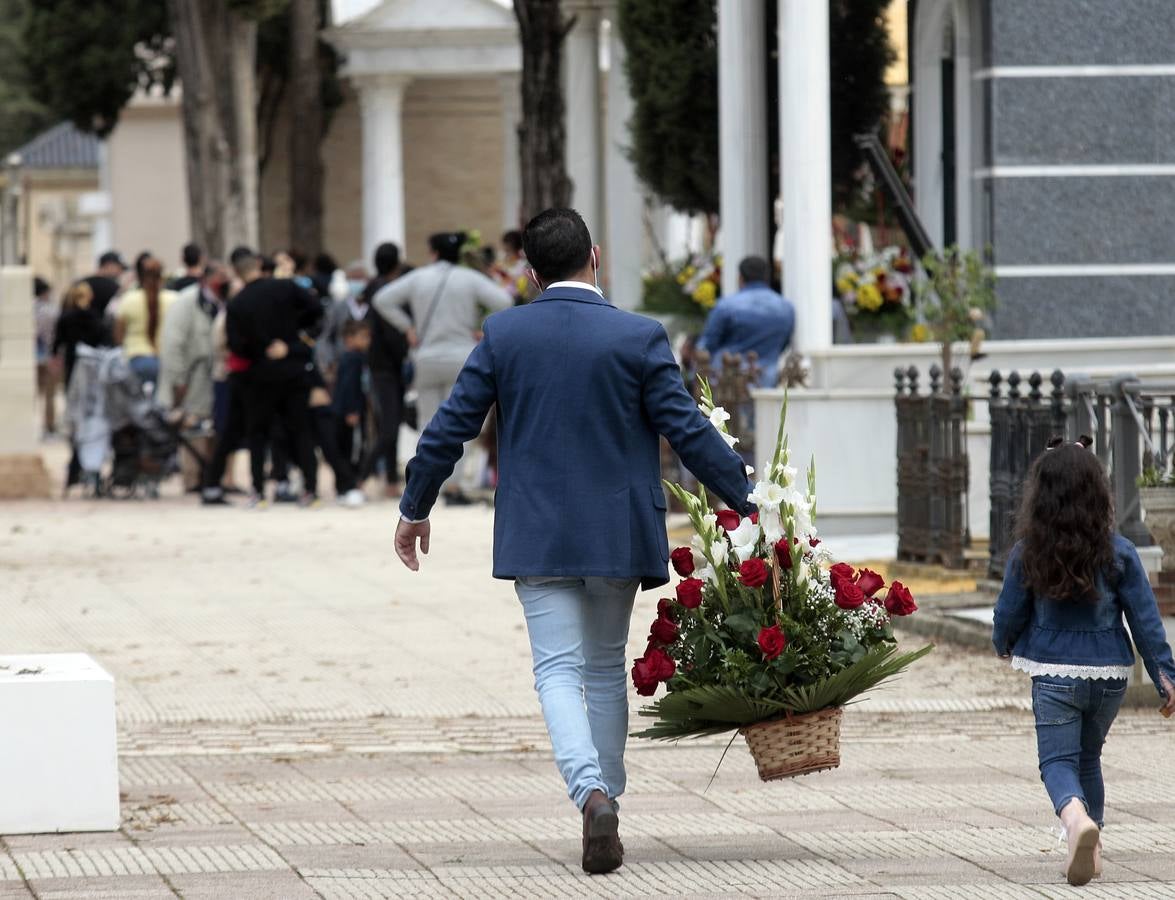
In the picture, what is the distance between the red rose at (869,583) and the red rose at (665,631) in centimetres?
47

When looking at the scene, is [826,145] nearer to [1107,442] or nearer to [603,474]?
[1107,442]

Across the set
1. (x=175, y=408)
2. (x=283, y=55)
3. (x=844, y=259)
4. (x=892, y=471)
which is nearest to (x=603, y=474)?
(x=892, y=471)

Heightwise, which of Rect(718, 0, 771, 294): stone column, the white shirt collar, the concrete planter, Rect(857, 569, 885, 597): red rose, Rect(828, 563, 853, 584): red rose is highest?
Rect(718, 0, 771, 294): stone column

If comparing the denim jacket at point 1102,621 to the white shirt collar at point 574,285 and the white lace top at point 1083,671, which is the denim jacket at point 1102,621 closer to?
the white lace top at point 1083,671

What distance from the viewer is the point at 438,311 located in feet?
54.2

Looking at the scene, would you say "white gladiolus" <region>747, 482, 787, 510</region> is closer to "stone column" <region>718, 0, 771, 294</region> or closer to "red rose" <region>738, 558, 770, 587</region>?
"red rose" <region>738, 558, 770, 587</region>

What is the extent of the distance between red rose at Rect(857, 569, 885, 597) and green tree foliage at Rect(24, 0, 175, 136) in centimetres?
3264

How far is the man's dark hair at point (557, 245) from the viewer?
19.6ft

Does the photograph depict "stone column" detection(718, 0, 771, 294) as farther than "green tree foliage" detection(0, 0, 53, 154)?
No

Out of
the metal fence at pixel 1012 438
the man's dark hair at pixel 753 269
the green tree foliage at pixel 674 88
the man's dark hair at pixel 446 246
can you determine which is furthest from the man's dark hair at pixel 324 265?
the metal fence at pixel 1012 438

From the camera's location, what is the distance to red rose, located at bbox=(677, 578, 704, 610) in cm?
584

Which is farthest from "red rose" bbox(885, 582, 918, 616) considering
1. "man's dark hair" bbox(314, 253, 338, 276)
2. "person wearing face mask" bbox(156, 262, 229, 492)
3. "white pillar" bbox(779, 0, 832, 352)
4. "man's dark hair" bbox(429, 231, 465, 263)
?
"man's dark hair" bbox(314, 253, 338, 276)

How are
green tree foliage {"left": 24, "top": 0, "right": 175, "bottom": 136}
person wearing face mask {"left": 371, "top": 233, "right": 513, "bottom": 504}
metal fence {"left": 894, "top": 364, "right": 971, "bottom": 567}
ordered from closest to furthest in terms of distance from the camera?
1. metal fence {"left": 894, "top": 364, "right": 971, "bottom": 567}
2. person wearing face mask {"left": 371, "top": 233, "right": 513, "bottom": 504}
3. green tree foliage {"left": 24, "top": 0, "right": 175, "bottom": 136}

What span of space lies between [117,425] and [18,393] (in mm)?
1219
